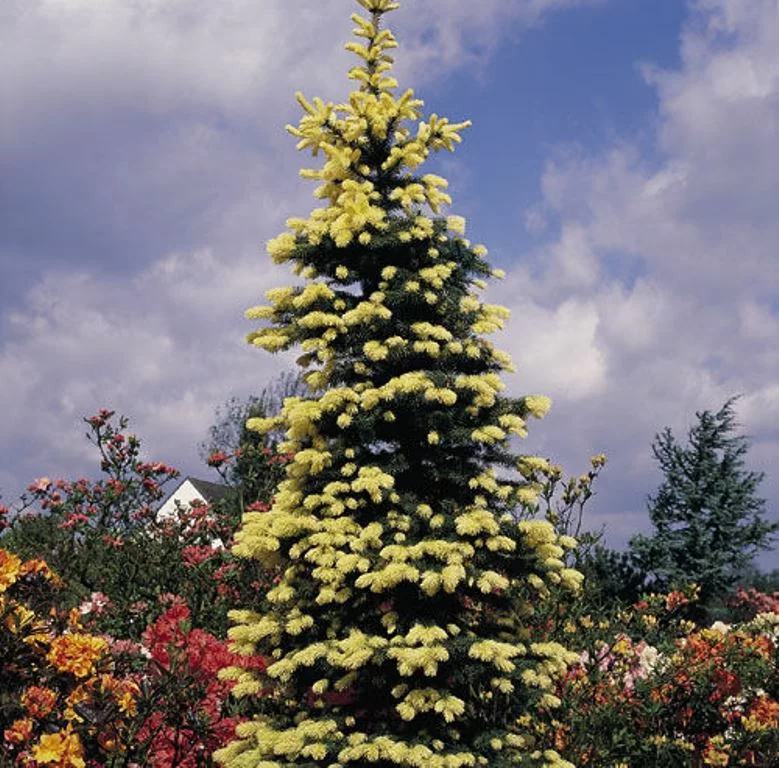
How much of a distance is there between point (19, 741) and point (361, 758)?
2.48 metres

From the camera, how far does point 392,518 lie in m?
6.85

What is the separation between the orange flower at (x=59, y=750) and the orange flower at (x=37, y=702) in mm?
145

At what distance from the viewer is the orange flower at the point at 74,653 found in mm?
5359

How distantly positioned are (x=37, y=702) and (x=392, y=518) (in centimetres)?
274

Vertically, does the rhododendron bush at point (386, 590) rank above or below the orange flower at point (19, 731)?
above

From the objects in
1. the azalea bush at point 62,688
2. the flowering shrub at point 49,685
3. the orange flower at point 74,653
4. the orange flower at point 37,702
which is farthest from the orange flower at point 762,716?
the orange flower at point 37,702

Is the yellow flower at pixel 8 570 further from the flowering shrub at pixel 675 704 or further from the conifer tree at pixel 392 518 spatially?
the flowering shrub at pixel 675 704

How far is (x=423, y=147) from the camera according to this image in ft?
26.0

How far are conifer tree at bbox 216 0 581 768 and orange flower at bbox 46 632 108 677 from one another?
1648mm

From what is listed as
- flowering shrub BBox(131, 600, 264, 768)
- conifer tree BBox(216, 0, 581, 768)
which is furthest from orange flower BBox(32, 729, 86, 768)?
conifer tree BBox(216, 0, 581, 768)

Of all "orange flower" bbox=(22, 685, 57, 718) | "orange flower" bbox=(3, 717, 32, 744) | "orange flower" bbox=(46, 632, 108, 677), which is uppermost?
"orange flower" bbox=(46, 632, 108, 677)

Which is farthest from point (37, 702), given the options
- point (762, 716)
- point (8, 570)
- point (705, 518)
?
point (705, 518)

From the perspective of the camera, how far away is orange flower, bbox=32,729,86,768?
196 inches

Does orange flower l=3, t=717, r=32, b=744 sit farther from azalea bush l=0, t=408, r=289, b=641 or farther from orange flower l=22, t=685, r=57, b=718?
azalea bush l=0, t=408, r=289, b=641
